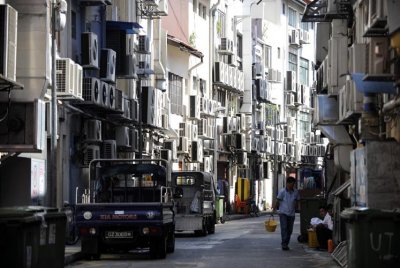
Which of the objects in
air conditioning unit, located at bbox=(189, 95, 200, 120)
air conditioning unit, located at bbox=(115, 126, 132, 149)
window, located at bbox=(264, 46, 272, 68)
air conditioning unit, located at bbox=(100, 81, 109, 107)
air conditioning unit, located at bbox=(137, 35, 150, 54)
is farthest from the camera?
window, located at bbox=(264, 46, 272, 68)

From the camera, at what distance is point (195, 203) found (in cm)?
4053

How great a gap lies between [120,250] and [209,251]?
2488 millimetres

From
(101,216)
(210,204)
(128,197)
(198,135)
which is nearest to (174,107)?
(198,135)

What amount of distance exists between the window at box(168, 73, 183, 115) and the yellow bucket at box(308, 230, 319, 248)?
29.3 meters

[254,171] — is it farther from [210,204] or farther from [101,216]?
[101,216]

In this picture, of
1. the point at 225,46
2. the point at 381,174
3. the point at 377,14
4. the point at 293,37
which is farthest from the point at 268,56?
the point at 381,174

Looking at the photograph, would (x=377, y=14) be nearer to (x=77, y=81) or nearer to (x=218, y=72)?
(x=77, y=81)

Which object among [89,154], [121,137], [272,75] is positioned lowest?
[89,154]

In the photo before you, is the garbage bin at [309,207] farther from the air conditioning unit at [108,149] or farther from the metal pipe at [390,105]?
the air conditioning unit at [108,149]

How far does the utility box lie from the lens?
2338 centimetres

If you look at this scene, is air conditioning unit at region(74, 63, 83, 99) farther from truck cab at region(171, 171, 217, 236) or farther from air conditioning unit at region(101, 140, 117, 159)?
air conditioning unit at region(101, 140, 117, 159)

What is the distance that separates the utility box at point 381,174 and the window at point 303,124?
76.5 m

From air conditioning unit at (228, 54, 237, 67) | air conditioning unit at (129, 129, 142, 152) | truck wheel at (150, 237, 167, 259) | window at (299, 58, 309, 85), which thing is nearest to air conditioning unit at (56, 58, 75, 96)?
truck wheel at (150, 237, 167, 259)

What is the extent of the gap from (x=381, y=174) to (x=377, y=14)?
130 inches
